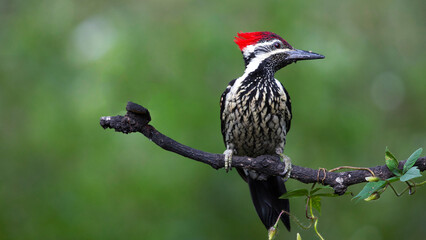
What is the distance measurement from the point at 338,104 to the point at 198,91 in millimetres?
1090

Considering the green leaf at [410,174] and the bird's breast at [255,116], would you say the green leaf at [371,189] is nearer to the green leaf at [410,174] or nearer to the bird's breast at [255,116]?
the green leaf at [410,174]

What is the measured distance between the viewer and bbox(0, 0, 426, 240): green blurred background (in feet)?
12.7

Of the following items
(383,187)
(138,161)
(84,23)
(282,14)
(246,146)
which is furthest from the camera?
(84,23)

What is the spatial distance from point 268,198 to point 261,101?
2.49 ft

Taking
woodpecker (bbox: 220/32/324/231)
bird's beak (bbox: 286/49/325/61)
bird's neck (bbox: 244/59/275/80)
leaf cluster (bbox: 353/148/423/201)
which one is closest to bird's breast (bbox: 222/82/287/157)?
woodpecker (bbox: 220/32/324/231)

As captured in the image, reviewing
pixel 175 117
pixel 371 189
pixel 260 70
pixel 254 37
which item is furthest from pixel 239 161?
pixel 175 117

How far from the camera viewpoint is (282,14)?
4117 millimetres

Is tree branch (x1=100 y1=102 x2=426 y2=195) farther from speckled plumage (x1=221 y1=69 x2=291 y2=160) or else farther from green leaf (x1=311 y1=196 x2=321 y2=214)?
speckled plumage (x1=221 y1=69 x2=291 y2=160)

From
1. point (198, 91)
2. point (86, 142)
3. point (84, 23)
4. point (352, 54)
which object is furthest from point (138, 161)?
point (352, 54)

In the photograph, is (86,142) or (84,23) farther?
(84,23)

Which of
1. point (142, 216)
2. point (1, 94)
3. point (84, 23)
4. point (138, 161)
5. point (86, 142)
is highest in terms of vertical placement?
point (84, 23)

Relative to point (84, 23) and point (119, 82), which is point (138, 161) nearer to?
point (119, 82)

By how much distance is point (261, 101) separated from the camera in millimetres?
3344

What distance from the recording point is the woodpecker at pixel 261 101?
336 cm
